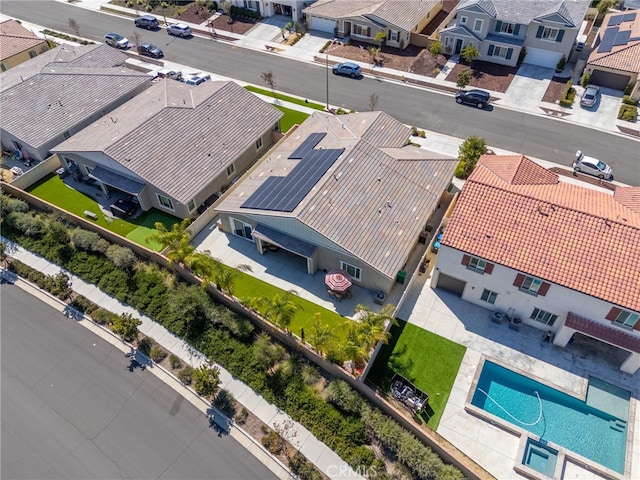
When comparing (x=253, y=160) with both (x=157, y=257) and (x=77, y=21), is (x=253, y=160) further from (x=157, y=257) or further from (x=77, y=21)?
(x=77, y=21)

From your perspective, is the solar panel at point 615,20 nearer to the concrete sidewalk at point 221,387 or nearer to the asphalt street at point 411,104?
the asphalt street at point 411,104

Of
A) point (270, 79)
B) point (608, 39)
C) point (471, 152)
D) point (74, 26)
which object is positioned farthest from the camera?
point (74, 26)

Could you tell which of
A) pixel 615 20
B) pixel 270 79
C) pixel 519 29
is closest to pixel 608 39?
pixel 615 20

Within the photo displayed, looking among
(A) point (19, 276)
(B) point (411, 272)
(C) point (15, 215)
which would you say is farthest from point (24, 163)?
(B) point (411, 272)

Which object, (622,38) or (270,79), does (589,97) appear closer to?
(622,38)

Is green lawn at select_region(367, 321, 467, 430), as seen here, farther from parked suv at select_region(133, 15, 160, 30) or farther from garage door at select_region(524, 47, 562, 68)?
parked suv at select_region(133, 15, 160, 30)

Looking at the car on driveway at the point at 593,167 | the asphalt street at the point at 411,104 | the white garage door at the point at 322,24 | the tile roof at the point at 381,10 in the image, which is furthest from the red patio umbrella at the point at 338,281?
the white garage door at the point at 322,24
